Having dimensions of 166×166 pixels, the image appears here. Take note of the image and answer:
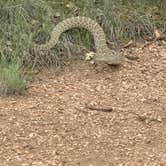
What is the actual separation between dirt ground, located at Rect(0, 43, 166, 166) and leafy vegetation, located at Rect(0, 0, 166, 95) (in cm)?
33

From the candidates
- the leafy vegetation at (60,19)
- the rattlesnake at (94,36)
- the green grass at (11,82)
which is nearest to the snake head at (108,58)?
the rattlesnake at (94,36)

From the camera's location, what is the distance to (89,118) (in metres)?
5.48

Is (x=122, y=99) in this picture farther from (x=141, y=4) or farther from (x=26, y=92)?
(x=141, y=4)

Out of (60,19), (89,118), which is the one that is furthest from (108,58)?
(89,118)

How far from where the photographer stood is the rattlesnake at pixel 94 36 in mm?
6586

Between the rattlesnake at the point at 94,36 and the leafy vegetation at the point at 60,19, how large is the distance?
99 millimetres

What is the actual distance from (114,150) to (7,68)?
177cm

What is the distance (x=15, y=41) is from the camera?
6684 mm

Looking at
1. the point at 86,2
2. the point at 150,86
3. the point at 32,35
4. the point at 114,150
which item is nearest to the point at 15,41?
the point at 32,35

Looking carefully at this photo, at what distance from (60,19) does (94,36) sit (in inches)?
23.2

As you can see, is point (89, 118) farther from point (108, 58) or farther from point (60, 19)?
point (60, 19)

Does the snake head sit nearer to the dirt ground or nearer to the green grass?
the dirt ground

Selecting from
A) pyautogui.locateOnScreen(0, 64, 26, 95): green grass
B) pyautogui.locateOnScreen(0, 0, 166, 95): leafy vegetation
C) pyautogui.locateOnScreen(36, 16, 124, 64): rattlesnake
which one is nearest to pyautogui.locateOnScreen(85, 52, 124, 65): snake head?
pyautogui.locateOnScreen(36, 16, 124, 64): rattlesnake

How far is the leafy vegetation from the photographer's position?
6598 mm
